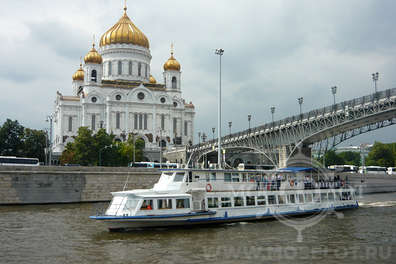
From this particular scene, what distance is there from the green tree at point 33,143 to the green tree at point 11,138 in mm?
733

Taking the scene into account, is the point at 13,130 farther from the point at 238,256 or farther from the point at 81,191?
the point at 238,256

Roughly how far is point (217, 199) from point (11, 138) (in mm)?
44338

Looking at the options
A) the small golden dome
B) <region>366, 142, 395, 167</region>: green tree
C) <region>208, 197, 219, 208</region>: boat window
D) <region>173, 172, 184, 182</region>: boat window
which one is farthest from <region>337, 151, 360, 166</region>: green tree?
<region>173, 172, 184, 182</region>: boat window

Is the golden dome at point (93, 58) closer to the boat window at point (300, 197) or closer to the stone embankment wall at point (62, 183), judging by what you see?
the stone embankment wall at point (62, 183)

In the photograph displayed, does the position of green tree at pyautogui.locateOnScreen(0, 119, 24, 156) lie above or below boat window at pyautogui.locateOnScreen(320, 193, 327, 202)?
above

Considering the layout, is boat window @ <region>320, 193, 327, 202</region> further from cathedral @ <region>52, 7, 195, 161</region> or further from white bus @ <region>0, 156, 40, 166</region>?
cathedral @ <region>52, 7, 195, 161</region>

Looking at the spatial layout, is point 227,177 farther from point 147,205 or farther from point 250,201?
point 147,205

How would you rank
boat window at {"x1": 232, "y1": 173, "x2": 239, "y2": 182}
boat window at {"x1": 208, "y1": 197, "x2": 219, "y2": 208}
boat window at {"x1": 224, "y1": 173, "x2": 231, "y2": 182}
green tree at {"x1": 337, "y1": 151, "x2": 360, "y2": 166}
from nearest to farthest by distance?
boat window at {"x1": 208, "y1": 197, "x2": 219, "y2": 208} → boat window at {"x1": 224, "y1": 173, "x2": 231, "y2": 182} → boat window at {"x1": 232, "y1": 173, "x2": 239, "y2": 182} → green tree at {"x1": 337, "y1": 151, "x2": 360, "y2": 166}

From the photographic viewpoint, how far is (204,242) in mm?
20562

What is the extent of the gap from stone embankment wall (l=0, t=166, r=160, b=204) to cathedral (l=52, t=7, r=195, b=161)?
131 ft

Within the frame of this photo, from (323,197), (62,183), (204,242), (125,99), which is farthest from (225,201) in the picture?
(125,99)

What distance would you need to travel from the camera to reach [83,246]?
19.6 metres

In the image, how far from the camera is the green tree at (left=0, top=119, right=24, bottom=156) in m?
59.8

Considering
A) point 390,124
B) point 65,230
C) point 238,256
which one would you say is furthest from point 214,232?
point 390,124
